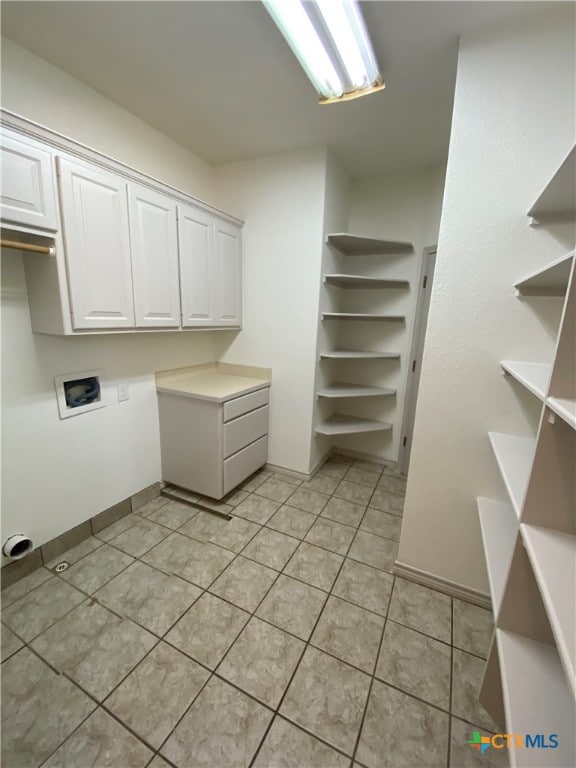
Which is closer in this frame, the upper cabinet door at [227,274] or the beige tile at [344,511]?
the beige tile at [344,511]

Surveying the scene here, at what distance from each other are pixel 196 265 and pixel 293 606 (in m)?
2.18

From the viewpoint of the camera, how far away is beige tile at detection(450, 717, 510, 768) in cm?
100

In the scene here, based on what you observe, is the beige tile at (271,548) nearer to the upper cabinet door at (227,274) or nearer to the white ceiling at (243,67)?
the upper cabinet door at (227,274)

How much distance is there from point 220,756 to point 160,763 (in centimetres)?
19

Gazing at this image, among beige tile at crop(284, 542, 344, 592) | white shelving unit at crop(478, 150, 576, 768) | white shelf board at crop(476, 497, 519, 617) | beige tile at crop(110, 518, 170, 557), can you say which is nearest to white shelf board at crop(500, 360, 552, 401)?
white shelving unit at crop(478, 150, 576, 768)

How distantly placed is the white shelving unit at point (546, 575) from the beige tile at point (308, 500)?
52.4 inches

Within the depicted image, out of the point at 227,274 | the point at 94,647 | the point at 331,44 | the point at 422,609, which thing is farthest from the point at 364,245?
the point at 94,647

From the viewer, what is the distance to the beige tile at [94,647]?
120 cm

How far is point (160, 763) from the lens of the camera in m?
0.98

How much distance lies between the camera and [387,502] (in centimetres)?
244

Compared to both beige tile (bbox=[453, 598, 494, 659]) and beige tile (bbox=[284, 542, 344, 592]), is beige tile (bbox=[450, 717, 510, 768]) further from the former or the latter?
beige tile (bbox=[284, 542, 344, 592])

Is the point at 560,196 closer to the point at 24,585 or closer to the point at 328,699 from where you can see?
the point at 328,699

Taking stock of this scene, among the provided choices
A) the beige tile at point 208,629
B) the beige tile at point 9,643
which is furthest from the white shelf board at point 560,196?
the beige tile at point 9,643

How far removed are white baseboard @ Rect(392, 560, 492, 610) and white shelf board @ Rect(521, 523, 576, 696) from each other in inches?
38.7
